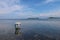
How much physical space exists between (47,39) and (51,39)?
0.57m

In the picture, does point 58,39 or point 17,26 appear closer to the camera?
point 17,26

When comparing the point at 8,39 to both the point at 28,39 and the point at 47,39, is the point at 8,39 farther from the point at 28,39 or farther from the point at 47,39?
the point at 47,39

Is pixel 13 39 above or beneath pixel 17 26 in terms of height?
beneath

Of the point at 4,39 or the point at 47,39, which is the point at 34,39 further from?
the point at 4,39

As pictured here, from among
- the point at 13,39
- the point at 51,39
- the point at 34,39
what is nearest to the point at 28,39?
the point at 34,39

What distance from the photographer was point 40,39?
19438mm

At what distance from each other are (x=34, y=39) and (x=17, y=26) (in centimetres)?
371

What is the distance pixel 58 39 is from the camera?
63.6 feet

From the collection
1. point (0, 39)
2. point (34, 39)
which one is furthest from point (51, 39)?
point (0, 39)

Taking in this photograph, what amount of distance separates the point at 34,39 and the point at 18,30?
3296 mm

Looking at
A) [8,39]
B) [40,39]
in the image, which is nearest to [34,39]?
[40,39]

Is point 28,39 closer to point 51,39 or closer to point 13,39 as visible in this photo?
point 13,39

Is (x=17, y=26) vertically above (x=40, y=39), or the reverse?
(x=17, y=26)

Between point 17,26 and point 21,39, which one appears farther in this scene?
point 21,39
